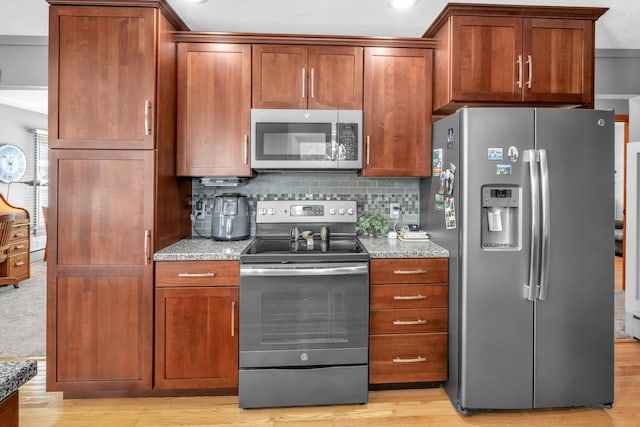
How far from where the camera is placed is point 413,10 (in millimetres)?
2617

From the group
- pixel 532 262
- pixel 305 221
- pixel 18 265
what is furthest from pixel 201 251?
pixel 18 265

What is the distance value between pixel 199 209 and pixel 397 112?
1.62 meters

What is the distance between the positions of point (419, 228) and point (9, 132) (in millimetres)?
6239

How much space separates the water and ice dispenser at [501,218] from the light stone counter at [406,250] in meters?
0.28

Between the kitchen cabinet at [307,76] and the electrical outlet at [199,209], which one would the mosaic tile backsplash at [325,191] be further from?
the kitchen cabinet at [307,76]

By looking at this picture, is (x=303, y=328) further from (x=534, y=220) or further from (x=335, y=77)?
(x=335, y=77)

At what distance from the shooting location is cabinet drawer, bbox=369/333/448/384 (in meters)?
2.28

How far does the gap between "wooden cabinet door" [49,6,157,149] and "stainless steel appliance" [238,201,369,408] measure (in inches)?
41.7

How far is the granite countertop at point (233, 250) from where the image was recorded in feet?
7.20

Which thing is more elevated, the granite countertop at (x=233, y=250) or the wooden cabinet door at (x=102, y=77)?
the wooden cabinet door at (x=102, y=77)

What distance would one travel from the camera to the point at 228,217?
2.62 meters

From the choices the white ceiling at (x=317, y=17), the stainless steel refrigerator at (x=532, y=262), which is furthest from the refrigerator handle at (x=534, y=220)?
the white ceiling at (x=317, y=17)

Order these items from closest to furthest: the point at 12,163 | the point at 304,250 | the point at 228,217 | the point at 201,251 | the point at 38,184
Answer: the point at 201,251, the point at 304,250, the point at 228,217, the point at 12,163, the point at 38,184

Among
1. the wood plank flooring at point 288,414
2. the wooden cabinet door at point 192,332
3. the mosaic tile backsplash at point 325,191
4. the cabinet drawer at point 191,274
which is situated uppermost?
the mosaic tile backsplash at point 325,191
